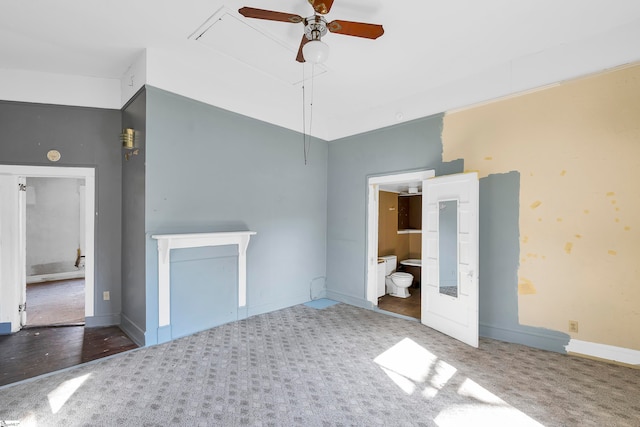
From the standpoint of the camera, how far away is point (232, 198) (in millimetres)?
3842

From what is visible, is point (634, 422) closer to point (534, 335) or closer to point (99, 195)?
point (534, 335)

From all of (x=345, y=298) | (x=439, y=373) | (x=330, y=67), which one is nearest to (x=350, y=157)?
(x=330, y=67)

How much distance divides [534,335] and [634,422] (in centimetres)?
116

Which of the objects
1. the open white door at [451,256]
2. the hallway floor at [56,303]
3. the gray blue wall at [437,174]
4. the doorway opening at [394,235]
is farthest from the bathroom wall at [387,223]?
the hallway floor at [56,303]

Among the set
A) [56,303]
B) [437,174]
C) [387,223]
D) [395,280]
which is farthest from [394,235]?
[56,303]

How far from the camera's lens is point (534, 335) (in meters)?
3.15

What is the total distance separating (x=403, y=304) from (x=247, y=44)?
13.7ft

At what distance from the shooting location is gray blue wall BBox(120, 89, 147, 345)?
10.4 feet

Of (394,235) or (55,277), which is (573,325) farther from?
(55,277)

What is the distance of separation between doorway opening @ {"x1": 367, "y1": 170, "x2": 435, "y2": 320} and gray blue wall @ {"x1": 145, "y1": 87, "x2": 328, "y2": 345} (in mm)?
914

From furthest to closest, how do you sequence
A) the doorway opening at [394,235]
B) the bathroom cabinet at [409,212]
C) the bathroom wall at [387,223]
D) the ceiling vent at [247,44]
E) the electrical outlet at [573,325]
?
the bathroom cabinet at [409,212] → the bathroom wall at [387,223] → the doorway opening at [394,235] → the electrical outlet at [573,325] → the ceiling vent at [247,44]

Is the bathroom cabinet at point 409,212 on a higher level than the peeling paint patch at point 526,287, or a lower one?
higher

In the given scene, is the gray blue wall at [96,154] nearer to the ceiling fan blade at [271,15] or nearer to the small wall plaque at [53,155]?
the small wall plaque at [53,155]

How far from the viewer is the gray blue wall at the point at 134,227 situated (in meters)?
3.18
